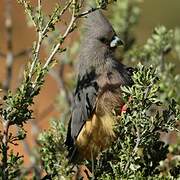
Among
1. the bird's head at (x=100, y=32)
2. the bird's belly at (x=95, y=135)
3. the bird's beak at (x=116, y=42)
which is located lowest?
the bird's belly at (x=95, y=135)

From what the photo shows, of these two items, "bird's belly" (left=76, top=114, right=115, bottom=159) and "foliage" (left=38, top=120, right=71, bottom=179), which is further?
"bird's belly" (left=76, top=114, right=115, bottom=159)

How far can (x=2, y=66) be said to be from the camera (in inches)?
402

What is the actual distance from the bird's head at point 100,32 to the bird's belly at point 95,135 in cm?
56

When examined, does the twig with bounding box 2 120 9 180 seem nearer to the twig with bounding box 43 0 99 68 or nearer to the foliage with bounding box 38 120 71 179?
the foliage with bounding box 38 120 71 179

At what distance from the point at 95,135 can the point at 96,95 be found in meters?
0.28

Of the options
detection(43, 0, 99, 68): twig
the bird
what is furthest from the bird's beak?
detection(43, 0, 99, 68): twig

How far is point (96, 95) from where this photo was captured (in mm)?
4414

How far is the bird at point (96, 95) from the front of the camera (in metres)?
4.26

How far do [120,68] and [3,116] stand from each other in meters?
1.89

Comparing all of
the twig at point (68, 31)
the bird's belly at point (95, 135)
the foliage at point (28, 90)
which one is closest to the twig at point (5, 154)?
the foliage at point (28, 90)

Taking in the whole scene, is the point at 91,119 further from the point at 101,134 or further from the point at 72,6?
the point at 72,6

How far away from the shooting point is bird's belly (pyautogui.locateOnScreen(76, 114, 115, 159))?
434cm

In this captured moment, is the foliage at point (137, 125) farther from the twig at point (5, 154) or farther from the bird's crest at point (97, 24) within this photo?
the bird's crest at point (97, 24)

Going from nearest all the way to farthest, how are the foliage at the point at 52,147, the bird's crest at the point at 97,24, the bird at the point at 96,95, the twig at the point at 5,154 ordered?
1. the twig at the point at 5,154
2. the foliage at the point at 52,147
3. the bird at the point at 96,95
4. the bird's crest at the point at 97,24
